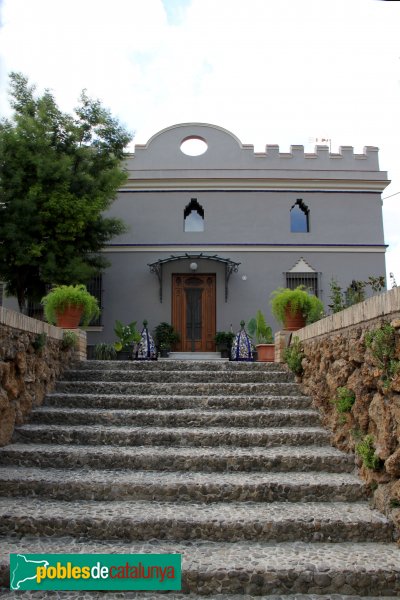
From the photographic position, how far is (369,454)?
3.72m

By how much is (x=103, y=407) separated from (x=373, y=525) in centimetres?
310

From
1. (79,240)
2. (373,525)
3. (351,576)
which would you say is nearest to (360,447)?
(373,525)

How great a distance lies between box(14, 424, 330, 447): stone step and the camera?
15.2 ft

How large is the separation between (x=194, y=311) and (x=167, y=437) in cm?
795

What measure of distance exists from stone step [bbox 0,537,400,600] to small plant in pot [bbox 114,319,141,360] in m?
7.84

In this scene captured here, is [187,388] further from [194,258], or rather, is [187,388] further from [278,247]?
[278,247]

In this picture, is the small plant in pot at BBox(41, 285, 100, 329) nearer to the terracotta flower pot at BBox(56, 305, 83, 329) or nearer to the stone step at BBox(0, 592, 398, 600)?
the terracotta flower pot at BBox(56, 305, 83, 329)

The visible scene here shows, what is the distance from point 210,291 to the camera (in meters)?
12.6

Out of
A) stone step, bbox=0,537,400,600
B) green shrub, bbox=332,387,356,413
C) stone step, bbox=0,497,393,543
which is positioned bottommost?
stone step, bbox=0,537,400,600

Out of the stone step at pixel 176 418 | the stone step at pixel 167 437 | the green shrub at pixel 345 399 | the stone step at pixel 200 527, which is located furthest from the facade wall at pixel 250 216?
the stone step at pixel 200 527

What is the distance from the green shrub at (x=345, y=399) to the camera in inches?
169

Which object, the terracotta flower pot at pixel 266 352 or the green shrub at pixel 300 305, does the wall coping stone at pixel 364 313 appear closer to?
the green shrub at pixel 300 305

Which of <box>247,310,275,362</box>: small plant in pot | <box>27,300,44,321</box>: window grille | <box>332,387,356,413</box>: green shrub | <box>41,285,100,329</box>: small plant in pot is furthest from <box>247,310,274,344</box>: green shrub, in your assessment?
<box>27,300,44,321</box>: window grille

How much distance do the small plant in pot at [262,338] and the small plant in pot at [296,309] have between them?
1.42 m
